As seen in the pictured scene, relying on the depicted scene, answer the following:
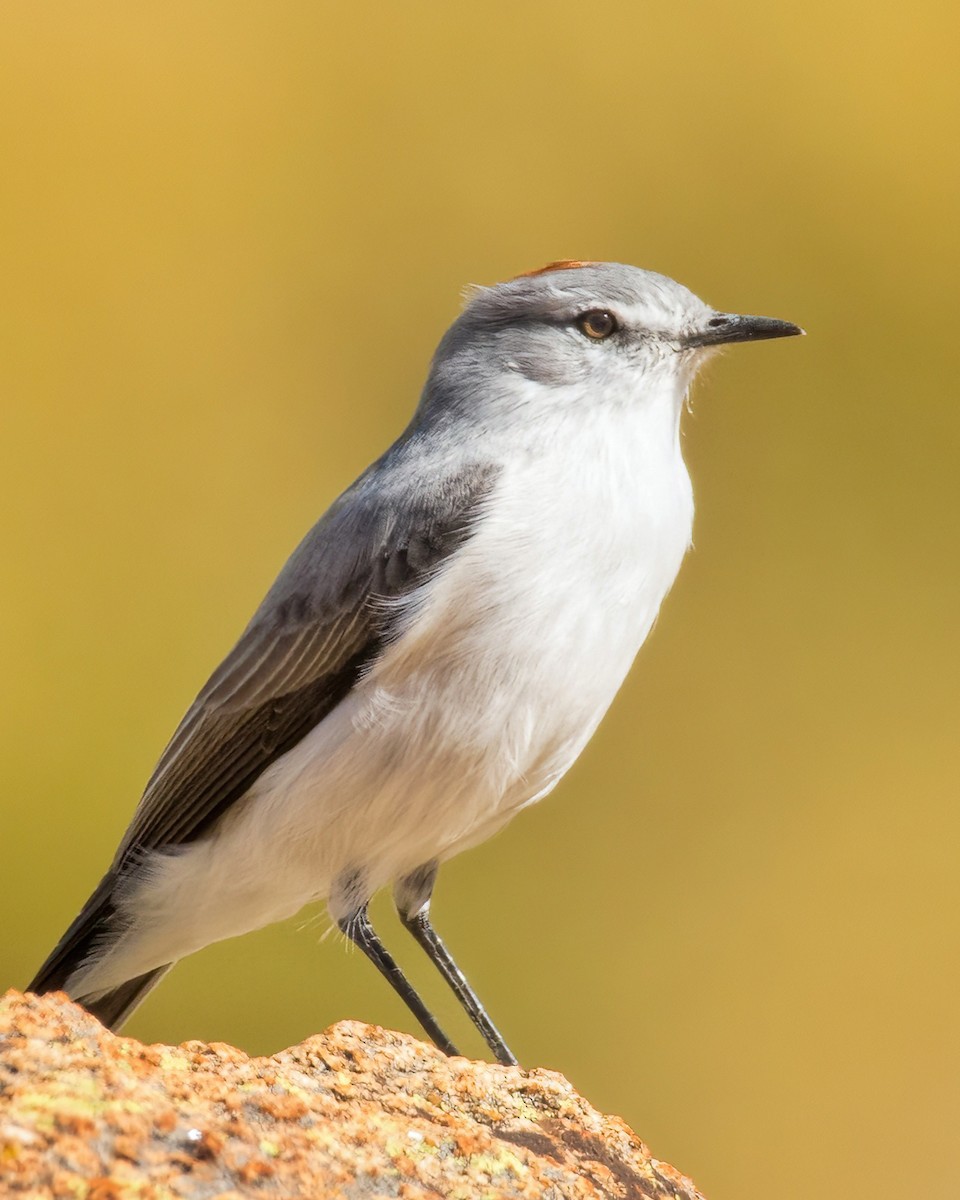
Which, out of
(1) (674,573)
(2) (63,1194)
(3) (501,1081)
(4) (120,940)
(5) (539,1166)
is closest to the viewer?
(2) (63,1194)

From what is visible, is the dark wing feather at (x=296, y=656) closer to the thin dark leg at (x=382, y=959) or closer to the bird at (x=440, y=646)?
the bird at (x=440, y=646)

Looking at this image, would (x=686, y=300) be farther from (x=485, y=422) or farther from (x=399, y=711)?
(x=399, y=711)

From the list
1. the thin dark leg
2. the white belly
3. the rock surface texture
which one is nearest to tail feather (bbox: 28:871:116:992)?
the white belly

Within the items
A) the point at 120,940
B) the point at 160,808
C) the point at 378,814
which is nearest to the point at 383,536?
the point at 378,814

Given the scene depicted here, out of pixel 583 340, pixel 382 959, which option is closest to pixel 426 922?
pixel 382 959

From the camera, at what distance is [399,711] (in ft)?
7.69

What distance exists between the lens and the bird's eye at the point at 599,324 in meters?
2.64

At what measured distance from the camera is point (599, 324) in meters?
2.65

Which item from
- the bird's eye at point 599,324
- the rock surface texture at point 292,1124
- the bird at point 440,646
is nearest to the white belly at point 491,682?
the bird at point 440,646

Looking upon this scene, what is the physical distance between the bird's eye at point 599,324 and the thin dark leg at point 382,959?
119 centimetres

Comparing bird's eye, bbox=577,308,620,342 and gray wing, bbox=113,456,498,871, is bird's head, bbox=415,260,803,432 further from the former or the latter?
gray wing, bbox=113,456,498,871

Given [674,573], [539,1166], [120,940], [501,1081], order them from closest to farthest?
[539,1166] → [501,1081] → [674,573] → [120,940]

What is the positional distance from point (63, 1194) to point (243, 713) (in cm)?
140

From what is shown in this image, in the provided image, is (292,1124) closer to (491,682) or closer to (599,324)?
(491,682)
